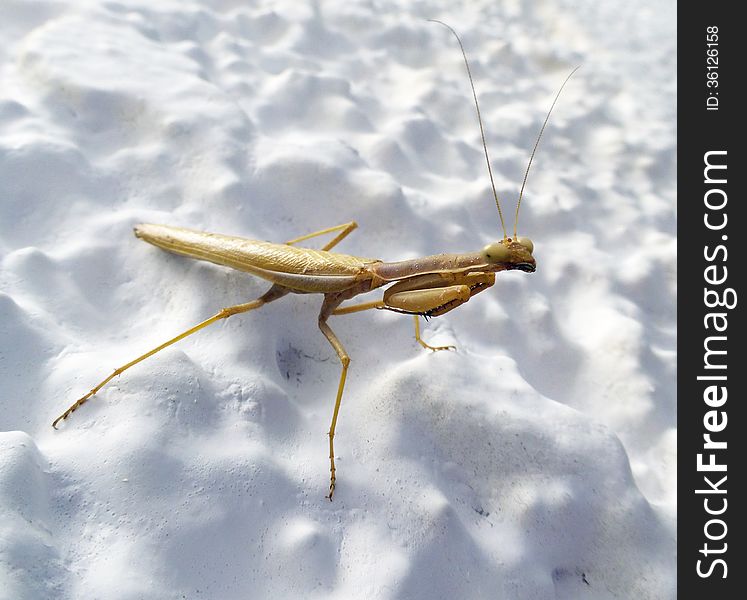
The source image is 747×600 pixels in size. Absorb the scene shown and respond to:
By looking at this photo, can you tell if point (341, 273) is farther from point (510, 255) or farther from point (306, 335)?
point (510, 255)

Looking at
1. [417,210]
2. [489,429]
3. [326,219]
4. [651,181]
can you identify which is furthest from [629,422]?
[651,181]

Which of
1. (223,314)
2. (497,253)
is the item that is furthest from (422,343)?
(223,314)

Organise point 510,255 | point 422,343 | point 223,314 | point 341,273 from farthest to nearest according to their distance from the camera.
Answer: point 422,343
point 341,273
point 223,314
point 510,255

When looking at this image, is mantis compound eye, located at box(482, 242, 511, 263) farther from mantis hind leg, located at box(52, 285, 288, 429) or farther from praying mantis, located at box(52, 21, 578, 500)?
mantis hind leg, located at box(52, 285, 288, 429)

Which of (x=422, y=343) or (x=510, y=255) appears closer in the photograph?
(x=510, y=255)
